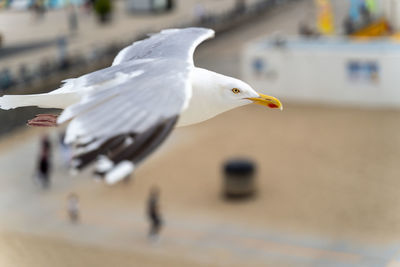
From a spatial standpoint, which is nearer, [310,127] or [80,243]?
[80,243]

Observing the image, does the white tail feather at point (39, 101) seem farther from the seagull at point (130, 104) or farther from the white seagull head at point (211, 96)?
the white seagull head at point (211, 96)

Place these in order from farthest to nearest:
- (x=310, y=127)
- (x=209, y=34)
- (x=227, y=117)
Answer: (x=227, y=117), (x=310, y=127), (x=209, y=34)

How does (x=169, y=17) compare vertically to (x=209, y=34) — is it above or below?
below

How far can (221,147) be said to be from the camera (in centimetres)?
2523

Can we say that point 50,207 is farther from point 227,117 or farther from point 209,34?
point 209,34

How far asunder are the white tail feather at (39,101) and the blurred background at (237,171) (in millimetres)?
2358

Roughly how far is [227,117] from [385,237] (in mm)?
11818

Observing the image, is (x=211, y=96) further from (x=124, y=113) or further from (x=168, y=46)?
(x=168, y=46)

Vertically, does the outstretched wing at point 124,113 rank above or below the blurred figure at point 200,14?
above

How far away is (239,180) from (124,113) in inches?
692

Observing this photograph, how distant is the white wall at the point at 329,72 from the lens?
2875 centimetres

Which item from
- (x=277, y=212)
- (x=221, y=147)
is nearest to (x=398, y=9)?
(x=221, y=147)

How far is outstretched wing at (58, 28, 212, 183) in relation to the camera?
294 centimetres

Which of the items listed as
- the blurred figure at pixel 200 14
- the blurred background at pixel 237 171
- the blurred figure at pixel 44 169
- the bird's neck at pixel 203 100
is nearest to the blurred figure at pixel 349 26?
the blurred background at pixel 237 171
